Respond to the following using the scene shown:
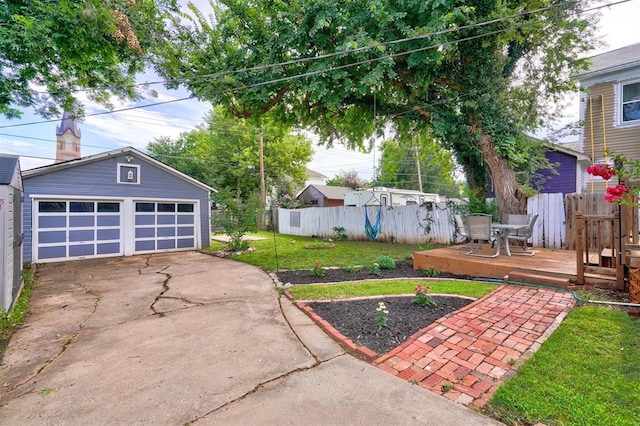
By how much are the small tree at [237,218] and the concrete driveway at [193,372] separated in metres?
5.48

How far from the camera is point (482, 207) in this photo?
8672 mm

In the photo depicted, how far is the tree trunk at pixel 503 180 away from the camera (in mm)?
7781

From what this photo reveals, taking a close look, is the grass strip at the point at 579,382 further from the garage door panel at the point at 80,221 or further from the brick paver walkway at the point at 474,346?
the garage door panel at the point at 80,221

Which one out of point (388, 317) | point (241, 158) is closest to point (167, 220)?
point (388, 317)

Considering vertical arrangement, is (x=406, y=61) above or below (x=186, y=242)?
above

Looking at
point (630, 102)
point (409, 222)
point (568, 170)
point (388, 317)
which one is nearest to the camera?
point (388, 317)

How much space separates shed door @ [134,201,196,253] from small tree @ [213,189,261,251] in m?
1.94

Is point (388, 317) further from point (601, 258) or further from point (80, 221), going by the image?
point (80, 221)

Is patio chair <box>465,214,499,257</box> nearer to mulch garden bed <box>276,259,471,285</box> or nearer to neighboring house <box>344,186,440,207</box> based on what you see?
mulch garden bed <box>276,259,471,285</box>

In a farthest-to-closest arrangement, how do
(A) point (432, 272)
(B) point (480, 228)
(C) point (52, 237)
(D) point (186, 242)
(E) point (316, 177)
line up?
(E) point (316, 177), (D) point (186, 242), (C) point (52, 237), (B) point (480, 228), (A) point (432, 272)

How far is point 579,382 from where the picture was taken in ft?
6.84

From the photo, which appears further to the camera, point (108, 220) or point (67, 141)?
point (67, 141)

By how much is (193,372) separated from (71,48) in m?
7.07

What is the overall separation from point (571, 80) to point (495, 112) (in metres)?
2.63
